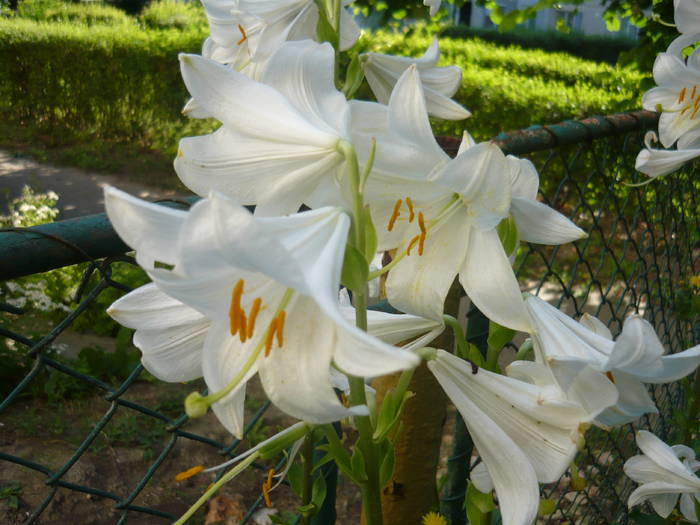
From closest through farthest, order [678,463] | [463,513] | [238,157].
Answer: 1. [238,157]
2. [678,463]
3. [463,513]

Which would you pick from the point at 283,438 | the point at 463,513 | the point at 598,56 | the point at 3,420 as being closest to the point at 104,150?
the point at 3,420

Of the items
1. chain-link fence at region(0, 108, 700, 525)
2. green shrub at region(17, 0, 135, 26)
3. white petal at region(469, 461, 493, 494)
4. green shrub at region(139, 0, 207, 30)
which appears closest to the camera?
white petal at region(469, 461, 493, 494)

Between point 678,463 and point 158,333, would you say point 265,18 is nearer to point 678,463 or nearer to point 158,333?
point 158,333

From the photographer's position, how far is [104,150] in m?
9.19

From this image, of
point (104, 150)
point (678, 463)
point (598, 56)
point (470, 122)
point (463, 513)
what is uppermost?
point (678, 463)

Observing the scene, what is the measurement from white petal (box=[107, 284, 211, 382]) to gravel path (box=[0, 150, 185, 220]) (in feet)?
20.1

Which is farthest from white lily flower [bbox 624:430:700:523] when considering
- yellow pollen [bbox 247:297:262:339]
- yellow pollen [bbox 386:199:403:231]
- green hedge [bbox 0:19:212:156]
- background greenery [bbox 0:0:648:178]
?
green hedge [bbox 0:19:212:156]

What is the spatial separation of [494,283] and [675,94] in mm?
1179

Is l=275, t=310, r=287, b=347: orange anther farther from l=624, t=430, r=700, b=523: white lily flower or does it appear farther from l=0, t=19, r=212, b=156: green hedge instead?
l=0, t=19, r=212, b=156: green hedge

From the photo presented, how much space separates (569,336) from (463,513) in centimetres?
98

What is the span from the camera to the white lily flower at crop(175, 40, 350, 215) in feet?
1.85

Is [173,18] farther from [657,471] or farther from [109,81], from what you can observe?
[657,471]

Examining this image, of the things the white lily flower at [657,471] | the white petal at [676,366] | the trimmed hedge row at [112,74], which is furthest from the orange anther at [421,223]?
the trimmed hedge row at [112,74]

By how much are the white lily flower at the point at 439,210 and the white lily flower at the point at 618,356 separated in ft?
0.12
